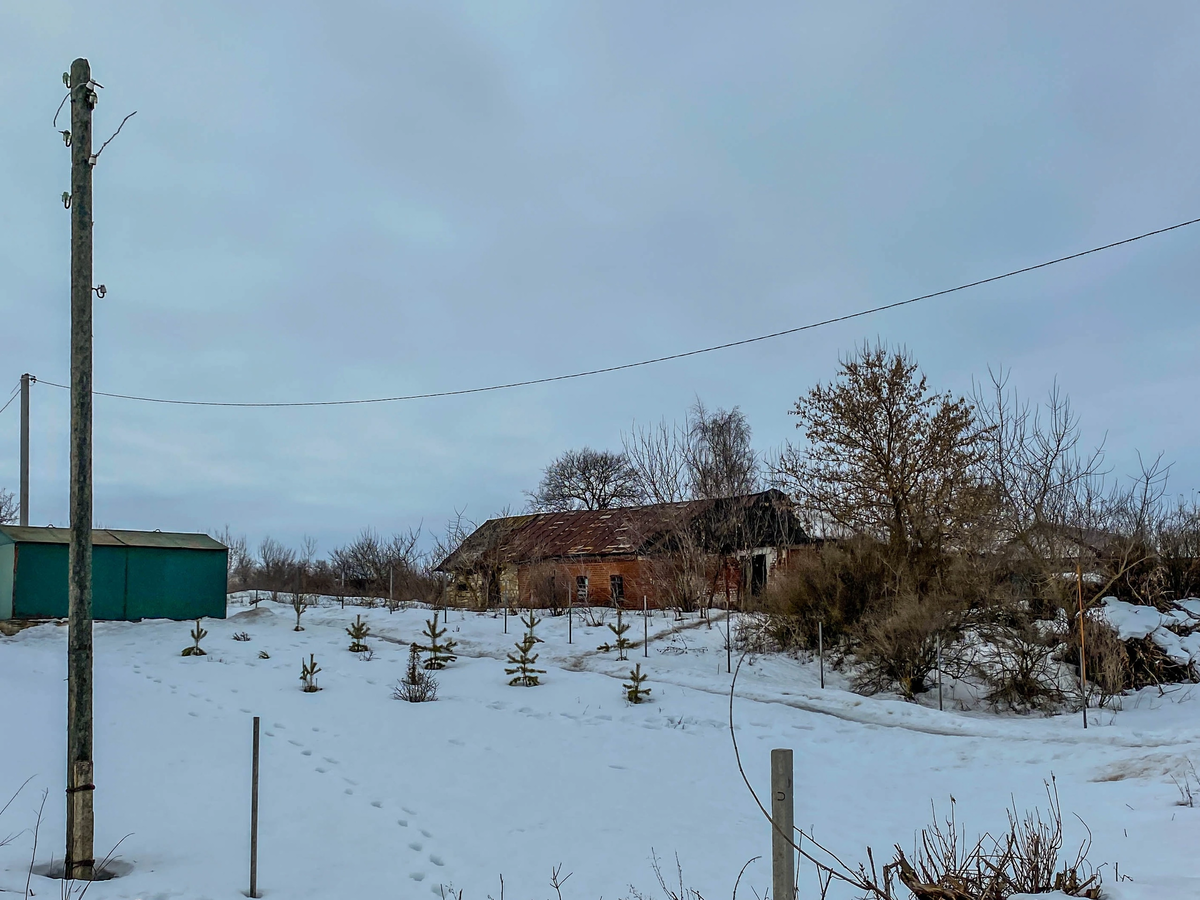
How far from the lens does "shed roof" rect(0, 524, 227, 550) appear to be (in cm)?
1898

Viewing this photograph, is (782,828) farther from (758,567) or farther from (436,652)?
(758,567)

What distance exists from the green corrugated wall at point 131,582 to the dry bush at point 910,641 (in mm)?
15038

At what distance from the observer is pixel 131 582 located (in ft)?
65.8

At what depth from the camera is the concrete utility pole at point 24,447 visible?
22558 millimetres

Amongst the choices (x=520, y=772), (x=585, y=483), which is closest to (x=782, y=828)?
(x=520, y=772)

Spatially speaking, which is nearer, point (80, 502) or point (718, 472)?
point (80, 502)

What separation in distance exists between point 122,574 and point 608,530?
1672cm

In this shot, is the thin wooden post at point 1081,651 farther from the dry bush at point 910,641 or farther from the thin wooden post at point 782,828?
the thin wooden post at point 782,828

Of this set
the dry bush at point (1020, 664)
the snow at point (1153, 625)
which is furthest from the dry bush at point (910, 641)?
the snow at point (1153, 625)

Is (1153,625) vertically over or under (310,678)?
over

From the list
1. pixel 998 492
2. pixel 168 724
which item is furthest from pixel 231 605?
pixel 998 492

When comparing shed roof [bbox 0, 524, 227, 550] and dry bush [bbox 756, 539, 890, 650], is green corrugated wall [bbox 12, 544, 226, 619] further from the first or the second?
dry bush [bbox 756, 539, 890, 650]

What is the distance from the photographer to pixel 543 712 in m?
14.1

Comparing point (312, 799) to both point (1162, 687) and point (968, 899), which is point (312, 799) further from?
point (1162, 687)
